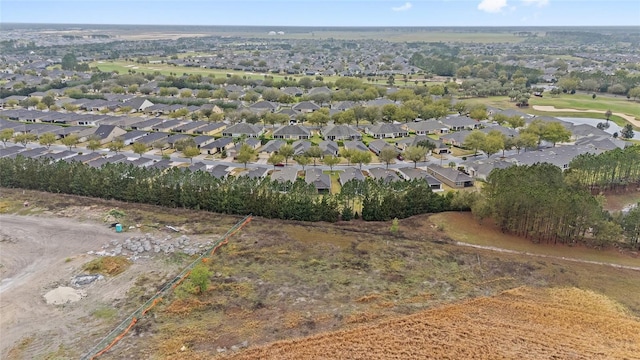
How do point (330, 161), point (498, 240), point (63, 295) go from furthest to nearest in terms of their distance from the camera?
point (330, 161), point (498, 240), point (63, 295)

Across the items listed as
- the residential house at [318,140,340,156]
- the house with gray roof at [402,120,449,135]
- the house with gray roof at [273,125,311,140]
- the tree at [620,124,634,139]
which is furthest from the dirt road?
the tree at [620,124,634,139]

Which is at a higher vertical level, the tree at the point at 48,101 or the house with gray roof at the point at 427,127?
the tree at the point at 48,101

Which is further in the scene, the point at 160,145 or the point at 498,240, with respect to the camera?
the point at 160,145

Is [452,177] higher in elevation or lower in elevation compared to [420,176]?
lower

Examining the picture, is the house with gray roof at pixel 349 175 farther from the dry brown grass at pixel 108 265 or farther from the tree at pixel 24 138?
the tree at pixel 24 138

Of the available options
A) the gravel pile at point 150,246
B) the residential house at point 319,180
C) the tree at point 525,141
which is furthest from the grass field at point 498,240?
the tree at point 525,141

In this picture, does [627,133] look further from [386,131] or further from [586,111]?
[386,131]

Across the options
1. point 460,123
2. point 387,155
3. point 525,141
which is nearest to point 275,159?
point 387,155

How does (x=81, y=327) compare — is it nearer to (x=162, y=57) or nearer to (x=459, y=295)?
(x=459, y=295)
